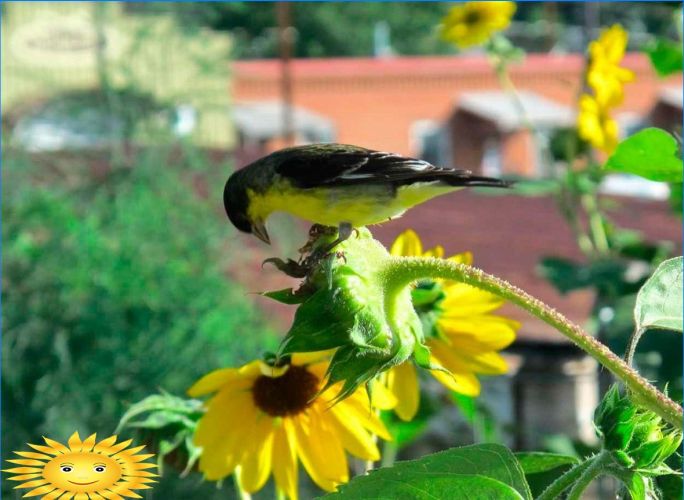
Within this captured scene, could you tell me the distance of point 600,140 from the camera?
895 mm

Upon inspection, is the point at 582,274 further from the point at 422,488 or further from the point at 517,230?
the point at 517,230

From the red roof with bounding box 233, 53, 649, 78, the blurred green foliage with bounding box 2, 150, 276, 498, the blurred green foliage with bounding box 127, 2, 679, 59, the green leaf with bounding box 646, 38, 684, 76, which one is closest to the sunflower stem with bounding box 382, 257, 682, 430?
→ the green leaf with bounding box 646, 38, 684, 76

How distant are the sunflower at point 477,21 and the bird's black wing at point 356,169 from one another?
2.73 ft

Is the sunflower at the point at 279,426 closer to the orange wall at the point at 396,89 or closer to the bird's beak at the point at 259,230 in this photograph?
the bird's beak at the point at 259,230

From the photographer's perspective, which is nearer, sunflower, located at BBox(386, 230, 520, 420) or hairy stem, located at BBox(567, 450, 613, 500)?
hairy stem, located at BBox(567, 450, 613, 500)

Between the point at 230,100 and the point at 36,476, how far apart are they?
241 centimetres

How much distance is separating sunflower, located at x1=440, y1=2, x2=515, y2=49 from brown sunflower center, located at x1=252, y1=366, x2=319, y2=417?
82 centimetres

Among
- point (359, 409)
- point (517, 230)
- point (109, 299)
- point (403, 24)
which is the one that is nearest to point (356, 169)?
point (359, 409)

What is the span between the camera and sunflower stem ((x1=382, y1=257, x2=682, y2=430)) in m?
0.29

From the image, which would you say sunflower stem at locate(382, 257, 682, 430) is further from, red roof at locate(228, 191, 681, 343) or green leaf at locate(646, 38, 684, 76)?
red roof at locate(228, 191, 681, 343)

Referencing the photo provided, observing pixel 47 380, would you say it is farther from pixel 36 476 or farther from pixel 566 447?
pixel 36 476

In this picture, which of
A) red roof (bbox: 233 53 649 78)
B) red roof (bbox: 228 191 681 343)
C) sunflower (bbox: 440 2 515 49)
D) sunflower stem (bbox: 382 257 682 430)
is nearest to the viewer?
sunflower stem (bbox: 382 257 682 430)

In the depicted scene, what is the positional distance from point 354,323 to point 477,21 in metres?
0.98

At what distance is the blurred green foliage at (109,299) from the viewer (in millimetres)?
1253
